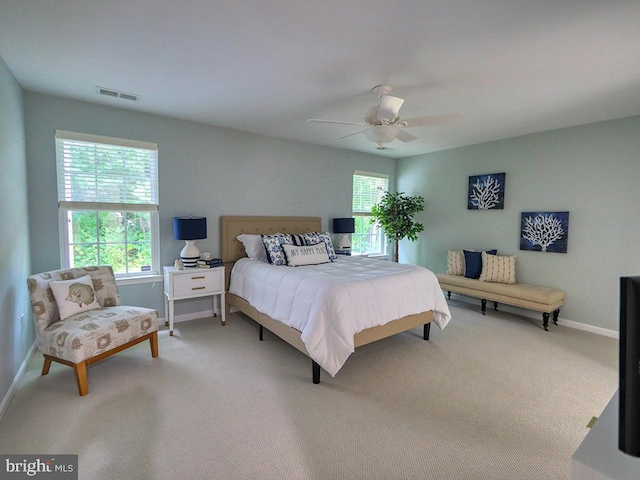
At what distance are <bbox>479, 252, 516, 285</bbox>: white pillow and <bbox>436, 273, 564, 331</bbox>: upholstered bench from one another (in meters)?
0.10

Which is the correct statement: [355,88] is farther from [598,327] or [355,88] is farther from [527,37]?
[598,327]

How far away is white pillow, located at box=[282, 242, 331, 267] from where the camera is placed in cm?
381

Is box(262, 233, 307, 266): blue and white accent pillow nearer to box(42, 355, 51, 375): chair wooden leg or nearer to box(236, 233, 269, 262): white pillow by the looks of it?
box(236, 233, 269, 262): white pillow

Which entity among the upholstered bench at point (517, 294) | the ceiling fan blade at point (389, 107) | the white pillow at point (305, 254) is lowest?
the upholstered bench at point (517, 294)

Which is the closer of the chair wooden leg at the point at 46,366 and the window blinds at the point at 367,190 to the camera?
the chair wooden leg at the point at 46,366

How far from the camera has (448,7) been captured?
1.77 meters

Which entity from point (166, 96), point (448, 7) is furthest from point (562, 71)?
point (166, 96)

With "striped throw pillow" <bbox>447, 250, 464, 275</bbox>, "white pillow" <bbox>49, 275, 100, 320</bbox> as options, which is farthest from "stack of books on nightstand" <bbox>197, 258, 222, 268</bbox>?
"striped throw pillow" <bbox>447, 250, 464, 275</bbox>

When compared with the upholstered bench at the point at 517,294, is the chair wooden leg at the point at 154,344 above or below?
below

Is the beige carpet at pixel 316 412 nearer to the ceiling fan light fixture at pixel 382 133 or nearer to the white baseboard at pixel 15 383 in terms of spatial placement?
the white baseboard at pixel 15 383

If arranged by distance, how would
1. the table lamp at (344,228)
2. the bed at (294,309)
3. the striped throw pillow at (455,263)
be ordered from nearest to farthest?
1. the bed at (294,309)
2. the striped throw pillow at (455,263)
3. the table lamp at (344,228)

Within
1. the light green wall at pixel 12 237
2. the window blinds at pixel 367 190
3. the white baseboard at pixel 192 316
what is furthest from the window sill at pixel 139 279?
the window blinds at pixel 367 190

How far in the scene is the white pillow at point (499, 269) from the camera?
4496 mm

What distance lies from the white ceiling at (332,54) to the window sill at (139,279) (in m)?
2.00
